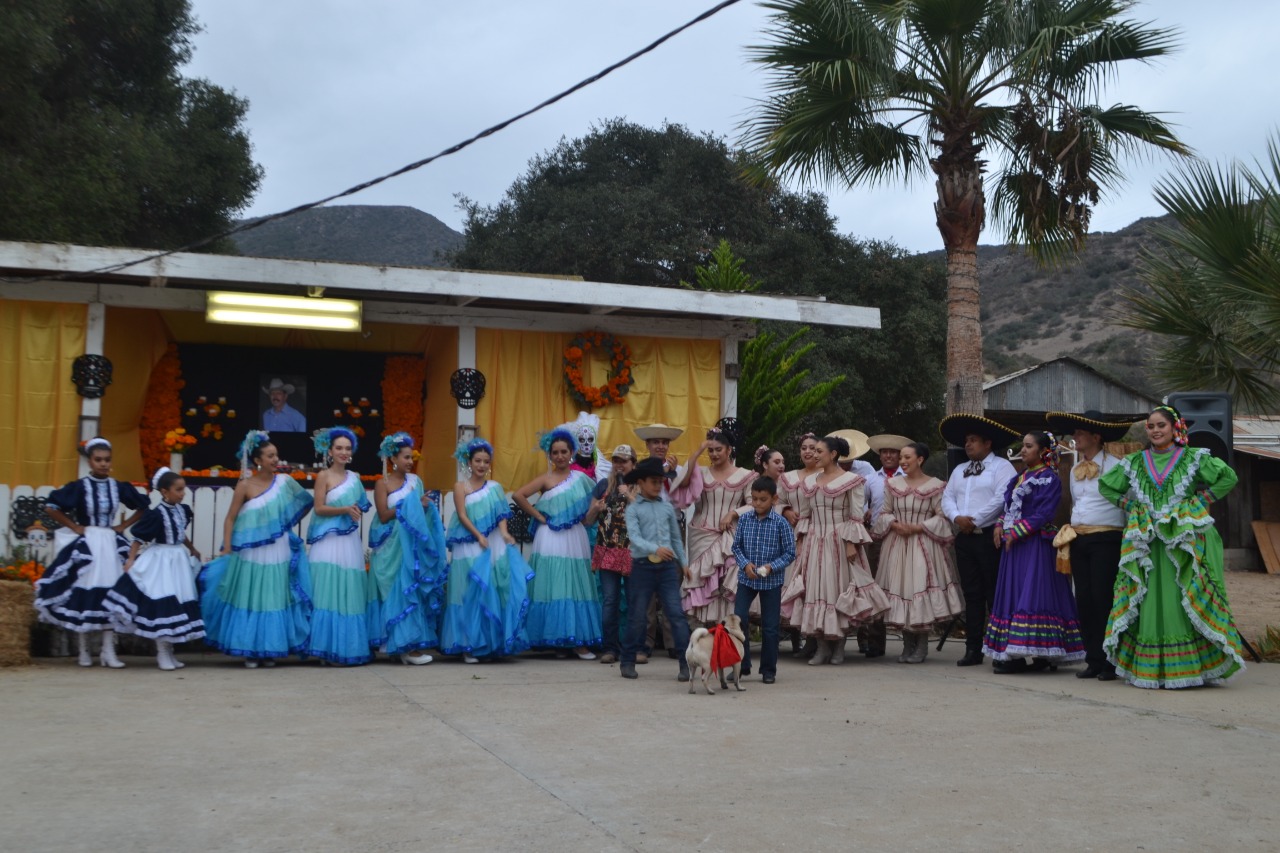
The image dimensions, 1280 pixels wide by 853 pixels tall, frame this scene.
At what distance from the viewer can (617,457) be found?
406 inches

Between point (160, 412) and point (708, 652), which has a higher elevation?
point (160, 412)

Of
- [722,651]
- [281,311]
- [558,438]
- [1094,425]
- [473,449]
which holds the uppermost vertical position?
[281,311]

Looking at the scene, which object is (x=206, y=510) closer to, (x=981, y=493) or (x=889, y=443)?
(x=889, y=443)

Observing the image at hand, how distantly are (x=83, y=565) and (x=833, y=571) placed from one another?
5747mm

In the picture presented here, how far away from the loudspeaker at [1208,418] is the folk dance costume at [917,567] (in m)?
2.00

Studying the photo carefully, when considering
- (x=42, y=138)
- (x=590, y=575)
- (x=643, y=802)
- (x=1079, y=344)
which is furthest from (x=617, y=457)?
(x=1079, y=344)

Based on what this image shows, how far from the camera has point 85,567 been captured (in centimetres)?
919

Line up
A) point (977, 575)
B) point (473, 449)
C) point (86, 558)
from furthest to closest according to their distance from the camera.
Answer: point (977, 575)
point (473, 449)
point (86, 558)

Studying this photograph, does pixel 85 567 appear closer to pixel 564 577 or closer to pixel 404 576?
pixel 404 576

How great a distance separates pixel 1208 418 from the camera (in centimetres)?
1004

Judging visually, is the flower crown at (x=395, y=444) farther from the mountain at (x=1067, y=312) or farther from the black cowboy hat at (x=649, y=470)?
the mountain at (x=1067, y=312)

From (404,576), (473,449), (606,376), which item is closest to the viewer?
(404,576)

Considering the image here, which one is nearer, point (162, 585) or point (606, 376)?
point (162, 585)

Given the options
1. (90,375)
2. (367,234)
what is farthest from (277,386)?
(367,234)
